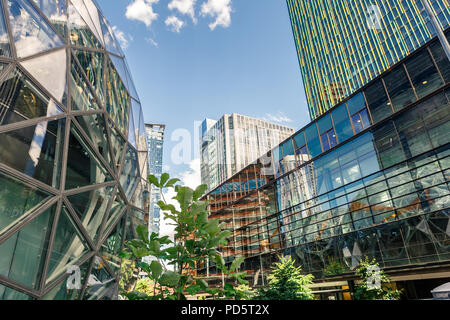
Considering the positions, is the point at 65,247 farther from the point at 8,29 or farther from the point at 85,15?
the point at 85,15

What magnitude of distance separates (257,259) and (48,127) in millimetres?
32605

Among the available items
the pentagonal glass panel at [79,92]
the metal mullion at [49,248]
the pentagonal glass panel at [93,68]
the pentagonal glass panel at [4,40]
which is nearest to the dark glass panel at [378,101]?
the pentagonal glass panel at [93,68]

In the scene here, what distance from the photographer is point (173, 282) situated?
433cm

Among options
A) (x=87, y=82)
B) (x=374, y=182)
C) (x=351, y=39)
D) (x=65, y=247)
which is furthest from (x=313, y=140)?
(x=351, y=39)

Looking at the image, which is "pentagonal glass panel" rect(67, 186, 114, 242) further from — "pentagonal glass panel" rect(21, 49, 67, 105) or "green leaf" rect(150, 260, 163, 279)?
"green leaf" rect(150, 260, 163, 279)

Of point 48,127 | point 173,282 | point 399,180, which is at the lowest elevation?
point 173,282

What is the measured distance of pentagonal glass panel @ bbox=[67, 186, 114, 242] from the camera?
268 inches

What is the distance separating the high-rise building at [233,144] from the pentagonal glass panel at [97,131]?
125 metres

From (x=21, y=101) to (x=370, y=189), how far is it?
23409mm

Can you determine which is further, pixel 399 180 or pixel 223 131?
pixel 223 131

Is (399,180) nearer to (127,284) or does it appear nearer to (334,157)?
(334,157)

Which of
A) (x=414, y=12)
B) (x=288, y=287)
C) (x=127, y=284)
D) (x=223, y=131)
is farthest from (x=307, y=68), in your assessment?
(x=127, y=284)

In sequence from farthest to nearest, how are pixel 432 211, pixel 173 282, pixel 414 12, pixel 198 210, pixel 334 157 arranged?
pixel 414 12 < pixel 334 157 < pixel 432 211 < pixel 198 210 < pixel 173 282

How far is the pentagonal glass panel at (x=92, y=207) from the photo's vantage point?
22.3ft
